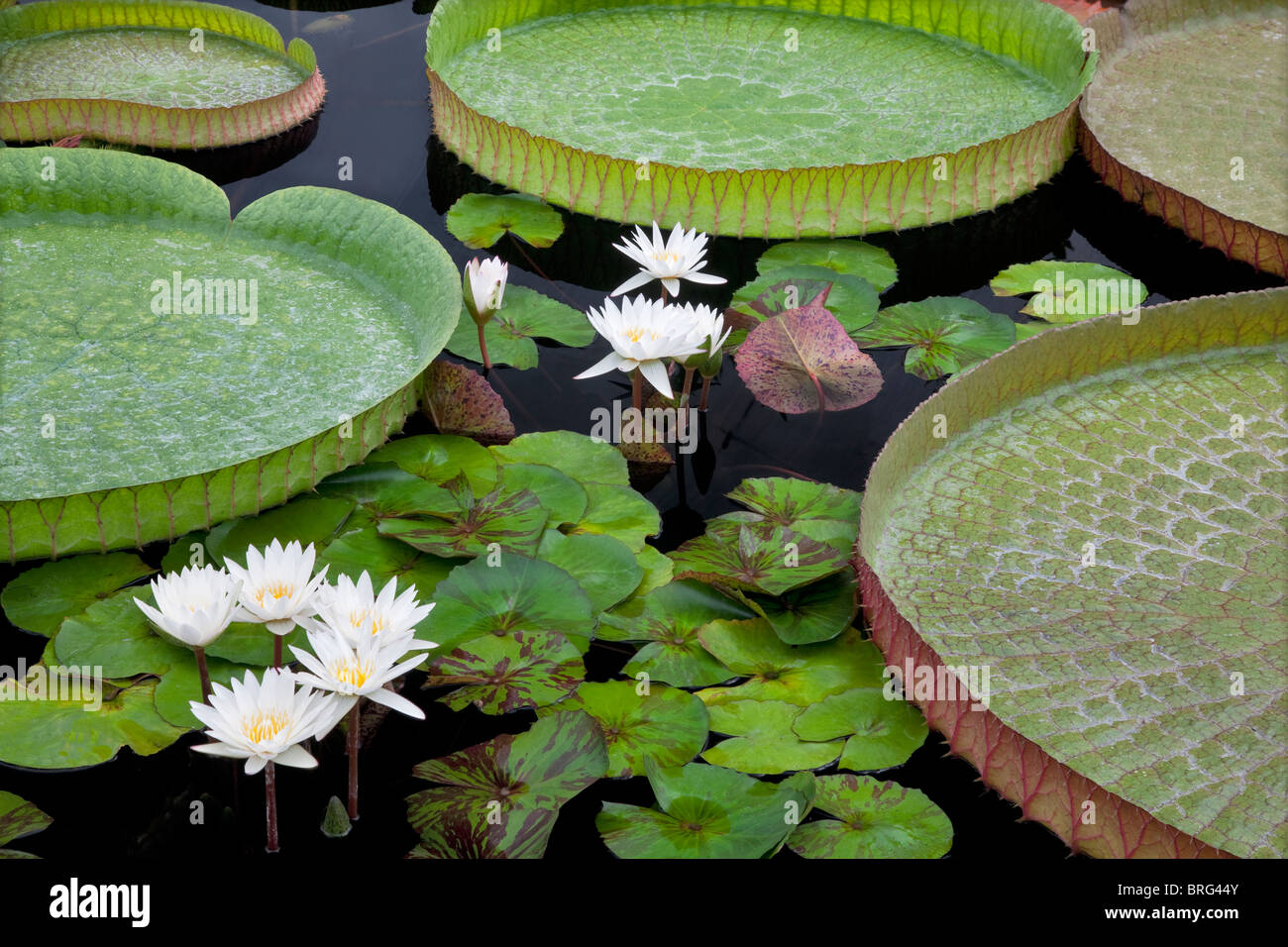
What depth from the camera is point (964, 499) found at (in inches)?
80.4

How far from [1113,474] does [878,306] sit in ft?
2.76

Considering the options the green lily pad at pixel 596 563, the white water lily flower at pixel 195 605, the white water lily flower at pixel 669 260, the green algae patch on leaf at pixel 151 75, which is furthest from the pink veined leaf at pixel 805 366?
the green algae patch on leaf at pixel 151 75

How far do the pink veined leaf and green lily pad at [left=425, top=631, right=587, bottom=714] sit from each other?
827 millimetres

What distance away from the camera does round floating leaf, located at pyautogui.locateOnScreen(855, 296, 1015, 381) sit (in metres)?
2.53

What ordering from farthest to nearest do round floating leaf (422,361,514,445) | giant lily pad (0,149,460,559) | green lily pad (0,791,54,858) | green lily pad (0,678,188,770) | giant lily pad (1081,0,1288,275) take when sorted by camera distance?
giant lily pad (1081,0,1288,275), round floating leaf (422,361,514,445), giant lily pad (0,149,460,559), green lily pad (0,678,188,770), green lily pad (0,791,54,858)

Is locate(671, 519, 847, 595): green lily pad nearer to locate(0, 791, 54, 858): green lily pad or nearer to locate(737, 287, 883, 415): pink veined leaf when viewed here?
locate(737, 287, 883, 415): pink veined leaf

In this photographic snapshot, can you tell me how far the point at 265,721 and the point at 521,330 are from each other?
135cm

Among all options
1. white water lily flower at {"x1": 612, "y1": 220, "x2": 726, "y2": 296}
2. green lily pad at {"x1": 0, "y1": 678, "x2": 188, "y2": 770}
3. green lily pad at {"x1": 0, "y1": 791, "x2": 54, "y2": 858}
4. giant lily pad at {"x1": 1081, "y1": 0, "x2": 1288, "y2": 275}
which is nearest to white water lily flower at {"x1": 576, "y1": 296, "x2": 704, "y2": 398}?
white water lily flower at {"x1": 612, "y1": 220, "x2": 726, "y2": 296}

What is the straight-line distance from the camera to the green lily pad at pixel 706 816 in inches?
58.8

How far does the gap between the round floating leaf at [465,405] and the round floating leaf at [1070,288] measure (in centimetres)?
130

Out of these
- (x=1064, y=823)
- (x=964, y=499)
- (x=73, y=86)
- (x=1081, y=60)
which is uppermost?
(x=1081, y=60)

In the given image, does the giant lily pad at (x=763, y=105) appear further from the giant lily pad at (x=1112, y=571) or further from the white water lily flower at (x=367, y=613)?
the white water lily flower at (x=367, y=613)
